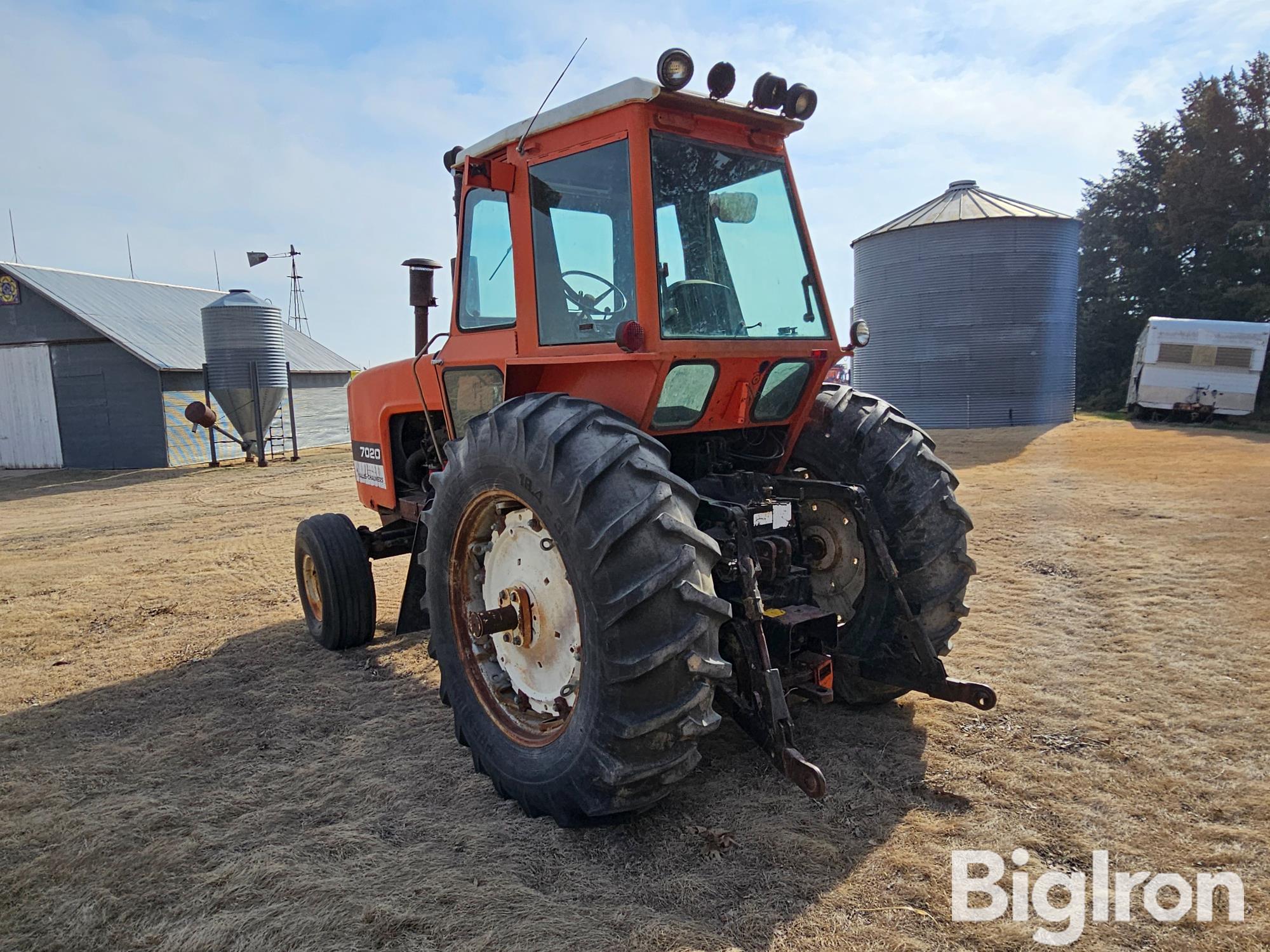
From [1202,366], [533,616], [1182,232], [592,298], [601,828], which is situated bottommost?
[601,828]

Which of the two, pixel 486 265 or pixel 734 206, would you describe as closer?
pixel 734 206

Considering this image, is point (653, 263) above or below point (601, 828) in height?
above

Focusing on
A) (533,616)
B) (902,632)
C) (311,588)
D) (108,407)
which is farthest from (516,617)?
(108,407)

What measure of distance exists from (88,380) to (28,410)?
6.23 ft

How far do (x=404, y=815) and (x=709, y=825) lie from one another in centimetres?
117

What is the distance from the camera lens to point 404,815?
3.15m

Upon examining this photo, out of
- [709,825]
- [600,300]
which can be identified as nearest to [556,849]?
[709,825]

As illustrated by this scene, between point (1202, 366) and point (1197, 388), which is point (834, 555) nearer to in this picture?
point (1197, 388)

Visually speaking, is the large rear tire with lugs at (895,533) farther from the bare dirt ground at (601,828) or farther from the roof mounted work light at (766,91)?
the roof mounted work light at (766,91)

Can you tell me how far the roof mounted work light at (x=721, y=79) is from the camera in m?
3.02

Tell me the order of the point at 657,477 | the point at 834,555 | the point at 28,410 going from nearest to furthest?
1. the point at 657,477
2. the point at 834,555
3. the point at 28,410

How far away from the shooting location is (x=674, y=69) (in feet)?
9.45

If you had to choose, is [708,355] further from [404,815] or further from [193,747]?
[193,747]

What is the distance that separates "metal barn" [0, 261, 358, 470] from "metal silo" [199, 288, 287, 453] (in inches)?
28.6
